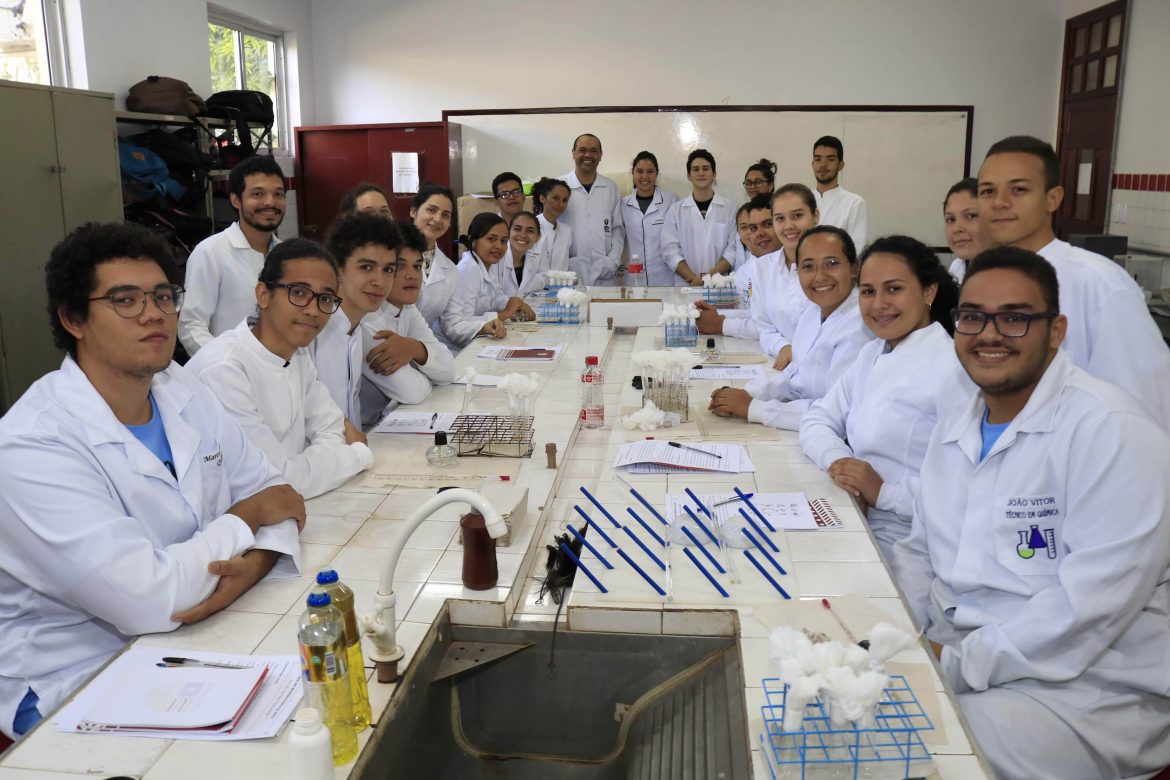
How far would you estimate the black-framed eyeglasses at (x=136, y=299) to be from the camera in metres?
1.90

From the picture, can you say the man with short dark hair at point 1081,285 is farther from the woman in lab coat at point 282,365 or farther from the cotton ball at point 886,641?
the woman in lab coat at point 282,365

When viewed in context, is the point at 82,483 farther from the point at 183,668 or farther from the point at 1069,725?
the point at 1069,725

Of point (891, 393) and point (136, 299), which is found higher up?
point (136, 299)

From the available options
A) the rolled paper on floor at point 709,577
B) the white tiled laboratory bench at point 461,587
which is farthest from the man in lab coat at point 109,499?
the rolled paper on floor at point 709,577

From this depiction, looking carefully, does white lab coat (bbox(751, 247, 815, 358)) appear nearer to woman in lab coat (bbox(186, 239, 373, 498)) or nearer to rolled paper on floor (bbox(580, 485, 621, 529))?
rolled paper on floor (bbox(580, 485, 621, 529))

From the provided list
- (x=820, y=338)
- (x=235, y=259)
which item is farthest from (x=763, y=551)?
(x=235, y=259)

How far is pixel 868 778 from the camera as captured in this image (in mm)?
1370

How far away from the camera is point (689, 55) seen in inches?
320

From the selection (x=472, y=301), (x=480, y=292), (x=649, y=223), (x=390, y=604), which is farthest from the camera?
(x=649, y=223)

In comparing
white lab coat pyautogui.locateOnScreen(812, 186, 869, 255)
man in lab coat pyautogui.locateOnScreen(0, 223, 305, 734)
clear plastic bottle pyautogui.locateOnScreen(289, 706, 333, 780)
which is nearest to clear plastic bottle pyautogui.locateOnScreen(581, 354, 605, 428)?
man in lab coat pyautogui.locateOnScreen(0, 223, 305, 734)

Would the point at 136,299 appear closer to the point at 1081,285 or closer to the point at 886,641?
the point at 886,641

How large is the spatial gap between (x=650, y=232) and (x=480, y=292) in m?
2.38

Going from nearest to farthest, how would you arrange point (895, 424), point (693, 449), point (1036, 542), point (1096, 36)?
point (1036, 542) < point (895, 424) < point (693, 449) < point (1096, 36)

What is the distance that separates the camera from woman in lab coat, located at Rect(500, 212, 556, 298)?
18.9ft
